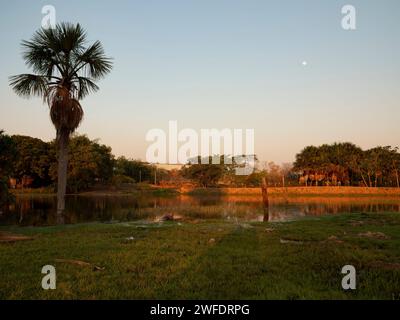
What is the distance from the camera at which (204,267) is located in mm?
7586

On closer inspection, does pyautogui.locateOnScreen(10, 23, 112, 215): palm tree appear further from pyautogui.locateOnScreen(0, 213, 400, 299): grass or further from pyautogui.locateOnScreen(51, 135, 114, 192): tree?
pyautogui.locateOnScreen(51, 135, 114, 192): tree

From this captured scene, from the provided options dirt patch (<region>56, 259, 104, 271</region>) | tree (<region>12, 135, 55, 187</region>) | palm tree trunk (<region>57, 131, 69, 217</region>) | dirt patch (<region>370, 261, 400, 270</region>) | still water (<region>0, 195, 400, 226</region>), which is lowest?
still water (<region>0, 195, 400, 226</region>)

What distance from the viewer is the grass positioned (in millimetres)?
5762

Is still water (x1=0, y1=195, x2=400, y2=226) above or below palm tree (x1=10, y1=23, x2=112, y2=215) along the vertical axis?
below

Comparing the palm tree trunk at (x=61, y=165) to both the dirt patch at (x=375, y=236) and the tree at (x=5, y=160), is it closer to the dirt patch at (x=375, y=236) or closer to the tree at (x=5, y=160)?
the tree at (x=5, y=160)

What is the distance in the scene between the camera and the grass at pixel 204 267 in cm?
576

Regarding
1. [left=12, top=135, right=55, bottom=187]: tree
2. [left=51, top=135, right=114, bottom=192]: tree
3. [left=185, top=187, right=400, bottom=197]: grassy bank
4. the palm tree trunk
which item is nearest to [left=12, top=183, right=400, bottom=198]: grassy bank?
[left=185, top=187, right=400, bottom=197]: grassy bank

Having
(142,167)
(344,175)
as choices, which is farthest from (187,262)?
(142,167)

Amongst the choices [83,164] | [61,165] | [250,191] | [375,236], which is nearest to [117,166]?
[83,164]

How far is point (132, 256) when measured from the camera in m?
8.70

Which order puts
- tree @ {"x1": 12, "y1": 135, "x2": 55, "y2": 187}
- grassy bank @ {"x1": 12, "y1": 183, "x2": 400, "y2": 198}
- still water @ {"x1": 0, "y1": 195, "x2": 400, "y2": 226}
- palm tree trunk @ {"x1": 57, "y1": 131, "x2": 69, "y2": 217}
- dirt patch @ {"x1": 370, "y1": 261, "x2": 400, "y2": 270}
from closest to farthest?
Result: dirt patch @ {"x1": 370, "y1": 261, "x2": 400, "y2": 270}, palm tree trunk @ {"x1": 57, "y1": 131, "x2": 69, "y2": 217}, still water @ {"x1": 0, "y1": 195, "x2": 400, "y2": 226}, grassy bank @ {"x1": 12, "y1": 183, "x2": 400, "y2": 198}, tree @ {"x1": 12, "y1": 135, "x2": 55, "y2": 187}

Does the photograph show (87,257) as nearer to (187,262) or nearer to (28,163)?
(187,262)

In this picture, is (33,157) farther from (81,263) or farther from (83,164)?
(81,263)

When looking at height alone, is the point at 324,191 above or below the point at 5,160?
below
